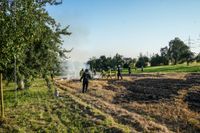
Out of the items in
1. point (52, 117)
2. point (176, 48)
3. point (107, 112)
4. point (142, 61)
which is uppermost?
point (176, 48)

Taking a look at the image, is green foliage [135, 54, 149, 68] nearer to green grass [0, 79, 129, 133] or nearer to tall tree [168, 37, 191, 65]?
tall tree [168, 37, 191, 65]

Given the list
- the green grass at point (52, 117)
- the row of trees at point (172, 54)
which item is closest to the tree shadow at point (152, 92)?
the green grass at point (52, 117)

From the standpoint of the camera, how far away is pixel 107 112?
28.1 m

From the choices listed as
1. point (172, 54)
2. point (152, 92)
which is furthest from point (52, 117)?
point (172, 54)

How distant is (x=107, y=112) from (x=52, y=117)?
13.2 ft

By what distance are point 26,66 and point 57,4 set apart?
23.6 ft

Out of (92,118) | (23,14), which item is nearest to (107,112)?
(92,118)

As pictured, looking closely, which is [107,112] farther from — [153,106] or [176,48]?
[176,48]

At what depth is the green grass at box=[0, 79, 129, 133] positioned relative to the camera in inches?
965

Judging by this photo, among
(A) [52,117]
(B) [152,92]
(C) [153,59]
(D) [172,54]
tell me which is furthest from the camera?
(D) [172,54]

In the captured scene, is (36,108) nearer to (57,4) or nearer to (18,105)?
(18,105)

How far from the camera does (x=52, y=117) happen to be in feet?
90.7

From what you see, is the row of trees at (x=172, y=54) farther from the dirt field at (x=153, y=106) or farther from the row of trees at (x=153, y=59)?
the dirt field at (x=153, y=106)

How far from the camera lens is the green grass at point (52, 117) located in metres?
24.5
